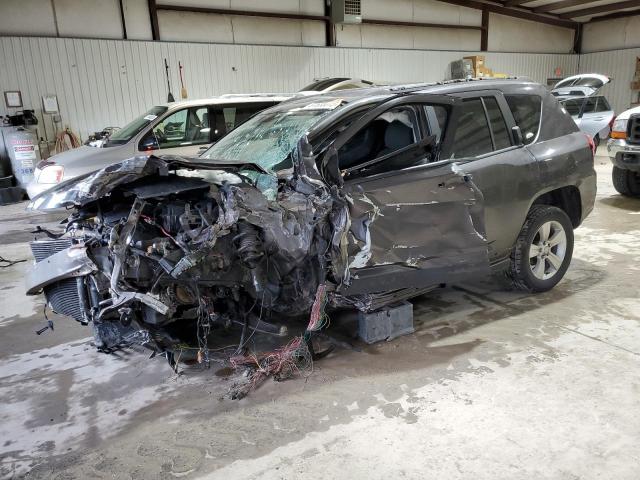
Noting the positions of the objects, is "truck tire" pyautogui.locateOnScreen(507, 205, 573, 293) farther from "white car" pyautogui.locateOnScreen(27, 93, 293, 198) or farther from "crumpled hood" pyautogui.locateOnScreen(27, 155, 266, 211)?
"white car" pyautogui.locateOnScreen(27, 93, 293, 198)

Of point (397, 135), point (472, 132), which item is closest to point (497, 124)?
point (472, 132)

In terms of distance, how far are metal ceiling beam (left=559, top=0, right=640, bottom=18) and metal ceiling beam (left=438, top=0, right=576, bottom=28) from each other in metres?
0.43

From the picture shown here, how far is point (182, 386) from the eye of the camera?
313 centimetres

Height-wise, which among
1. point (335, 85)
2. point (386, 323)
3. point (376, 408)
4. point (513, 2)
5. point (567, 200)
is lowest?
point (376, 408)

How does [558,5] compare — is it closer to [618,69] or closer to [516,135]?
[618,69]

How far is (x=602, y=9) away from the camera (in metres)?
17.6

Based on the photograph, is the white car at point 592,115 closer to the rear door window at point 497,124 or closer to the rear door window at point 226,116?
the rear door window at point 226,116

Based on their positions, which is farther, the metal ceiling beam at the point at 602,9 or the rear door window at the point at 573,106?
the metal ceiling beam at the point at 602,9

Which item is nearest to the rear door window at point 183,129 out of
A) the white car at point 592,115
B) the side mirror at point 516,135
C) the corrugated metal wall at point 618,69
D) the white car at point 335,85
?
the white car at point 335,85

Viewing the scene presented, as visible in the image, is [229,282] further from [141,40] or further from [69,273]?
[141,40]

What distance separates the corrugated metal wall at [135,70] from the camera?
10.7 meters

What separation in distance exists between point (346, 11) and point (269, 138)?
11.3 m

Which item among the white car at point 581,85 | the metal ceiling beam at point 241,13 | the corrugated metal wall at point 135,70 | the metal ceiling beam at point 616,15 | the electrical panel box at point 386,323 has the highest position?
the metal ceiling beam at point 616,15

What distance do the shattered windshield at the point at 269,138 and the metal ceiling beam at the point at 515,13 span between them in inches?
566
